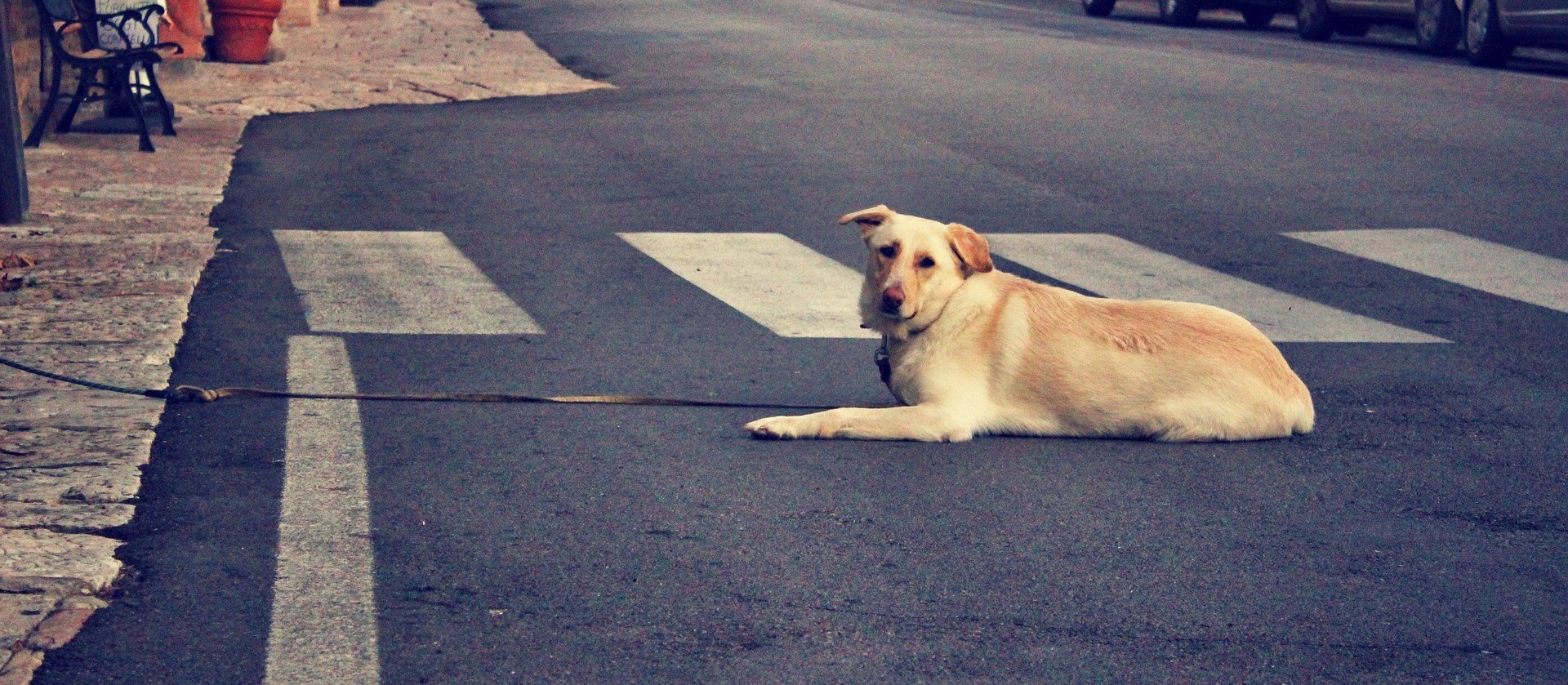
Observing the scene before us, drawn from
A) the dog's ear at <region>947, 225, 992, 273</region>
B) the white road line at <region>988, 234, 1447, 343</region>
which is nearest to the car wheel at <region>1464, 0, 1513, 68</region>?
the white road line at <region>988, 234, 1447, 343</region>

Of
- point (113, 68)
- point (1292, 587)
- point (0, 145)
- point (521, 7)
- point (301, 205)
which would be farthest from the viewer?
point (521, 7)

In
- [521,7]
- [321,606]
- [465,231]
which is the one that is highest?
[321,606]

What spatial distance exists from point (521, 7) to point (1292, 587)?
27.0m

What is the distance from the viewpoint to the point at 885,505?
15.8ft

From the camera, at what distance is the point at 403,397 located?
582 centimetres

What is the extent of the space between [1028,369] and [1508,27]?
1508 centimetres

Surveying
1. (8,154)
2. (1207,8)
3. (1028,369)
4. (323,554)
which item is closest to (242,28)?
(8,154)

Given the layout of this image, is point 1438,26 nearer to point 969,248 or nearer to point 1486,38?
point 1486,38

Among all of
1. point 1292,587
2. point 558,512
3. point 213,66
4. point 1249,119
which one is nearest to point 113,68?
point 213,66

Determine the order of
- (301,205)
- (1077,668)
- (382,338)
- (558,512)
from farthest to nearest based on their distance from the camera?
(301,205)
(382,338)
(558,512)
(1077,668)

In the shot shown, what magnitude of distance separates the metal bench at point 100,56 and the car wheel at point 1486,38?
13.6 meters

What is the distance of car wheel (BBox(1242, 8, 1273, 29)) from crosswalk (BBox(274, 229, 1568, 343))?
62.0 ft

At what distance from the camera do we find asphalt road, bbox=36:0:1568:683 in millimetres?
3828

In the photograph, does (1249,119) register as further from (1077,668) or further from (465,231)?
(1077,668)
